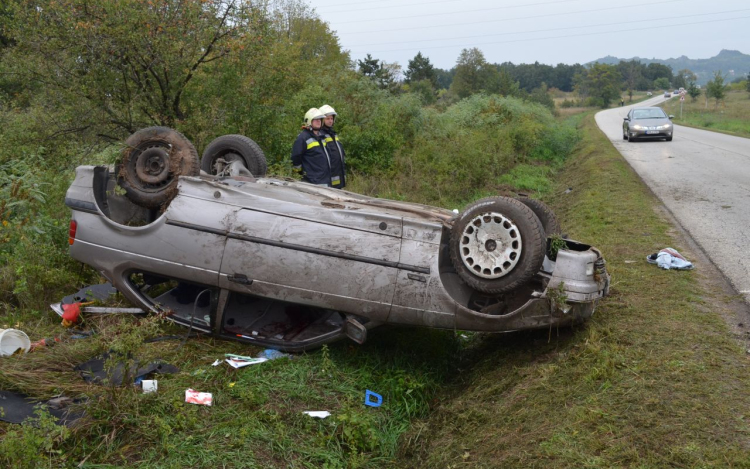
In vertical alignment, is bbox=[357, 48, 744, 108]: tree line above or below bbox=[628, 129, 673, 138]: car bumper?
above

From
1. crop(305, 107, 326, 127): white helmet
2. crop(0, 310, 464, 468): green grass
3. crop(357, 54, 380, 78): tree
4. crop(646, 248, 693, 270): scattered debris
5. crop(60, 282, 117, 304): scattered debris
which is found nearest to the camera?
crop(0, 310, 464, 468): green grass

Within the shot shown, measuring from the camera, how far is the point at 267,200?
4.96 m

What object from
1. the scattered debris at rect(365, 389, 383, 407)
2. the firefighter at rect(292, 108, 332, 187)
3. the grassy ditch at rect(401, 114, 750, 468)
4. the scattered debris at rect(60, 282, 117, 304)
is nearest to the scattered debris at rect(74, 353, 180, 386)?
the scattered debris at rect(60, 282, 117, 304)

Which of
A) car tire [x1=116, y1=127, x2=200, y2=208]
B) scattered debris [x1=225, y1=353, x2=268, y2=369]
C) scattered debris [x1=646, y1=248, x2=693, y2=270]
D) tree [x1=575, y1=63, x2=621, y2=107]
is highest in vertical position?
tree [x1=575, y1=63, x2=621, y2=107]

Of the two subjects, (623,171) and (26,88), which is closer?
(26,88)

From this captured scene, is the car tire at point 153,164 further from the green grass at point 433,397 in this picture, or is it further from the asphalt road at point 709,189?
the asphalt road at point 709,189

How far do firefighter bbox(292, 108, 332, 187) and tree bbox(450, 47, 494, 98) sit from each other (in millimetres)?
37498

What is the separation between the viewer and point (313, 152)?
7.46m

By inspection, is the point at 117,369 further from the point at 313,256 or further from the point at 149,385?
the point at 313,256

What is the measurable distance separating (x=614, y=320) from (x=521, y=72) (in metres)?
125

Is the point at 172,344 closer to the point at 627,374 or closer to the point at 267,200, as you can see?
the point at 267,200

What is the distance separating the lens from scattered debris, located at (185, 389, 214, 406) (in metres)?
4.23

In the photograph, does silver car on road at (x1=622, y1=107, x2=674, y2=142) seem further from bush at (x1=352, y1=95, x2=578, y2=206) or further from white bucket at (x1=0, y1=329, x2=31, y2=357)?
white bucket at (x1=0, y1=329, x2=31, y2=357)

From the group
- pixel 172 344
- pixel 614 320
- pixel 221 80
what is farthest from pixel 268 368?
pixel 221 80
